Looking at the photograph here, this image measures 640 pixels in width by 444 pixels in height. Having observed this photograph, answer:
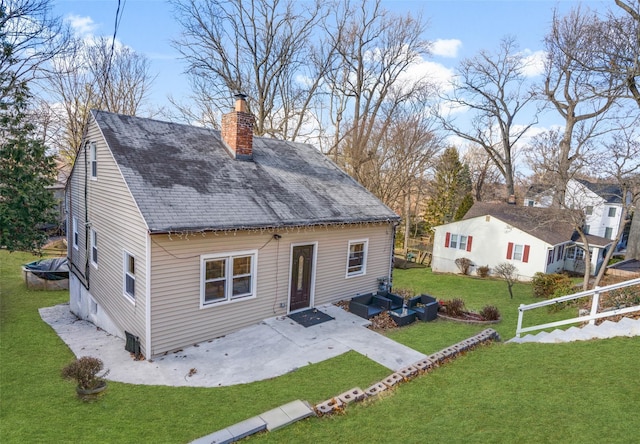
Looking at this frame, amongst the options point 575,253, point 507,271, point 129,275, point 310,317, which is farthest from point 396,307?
point 575,253

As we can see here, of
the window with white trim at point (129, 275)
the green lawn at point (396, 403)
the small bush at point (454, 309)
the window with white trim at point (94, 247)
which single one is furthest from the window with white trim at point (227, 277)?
the small bush at point (454, 309)

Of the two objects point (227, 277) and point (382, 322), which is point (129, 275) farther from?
point (382, 322)

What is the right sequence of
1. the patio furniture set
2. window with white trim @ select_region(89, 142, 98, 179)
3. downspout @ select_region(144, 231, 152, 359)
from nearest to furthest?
downspout @ select_region(144, 231, 152, 359), the patio furniture set, window with white trim @ select_region(89, 142, 98, 179)

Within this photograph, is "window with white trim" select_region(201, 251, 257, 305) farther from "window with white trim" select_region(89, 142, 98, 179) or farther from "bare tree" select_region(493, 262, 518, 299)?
"bare tree" select_region(493, 262, 518, 299)

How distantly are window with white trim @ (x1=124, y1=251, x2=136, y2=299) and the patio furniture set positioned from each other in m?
6.49

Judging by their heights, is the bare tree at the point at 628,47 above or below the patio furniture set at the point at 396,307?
above

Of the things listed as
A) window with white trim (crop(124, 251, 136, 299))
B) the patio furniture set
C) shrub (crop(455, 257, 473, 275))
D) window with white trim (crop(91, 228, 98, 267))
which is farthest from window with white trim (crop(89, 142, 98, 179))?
shrub (crop(455, 257, 473, 275))

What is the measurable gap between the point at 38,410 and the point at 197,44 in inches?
993

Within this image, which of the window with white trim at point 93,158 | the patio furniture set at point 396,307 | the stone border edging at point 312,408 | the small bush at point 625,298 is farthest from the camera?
the window with white trim at point 93,158

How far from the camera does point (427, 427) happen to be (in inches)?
216

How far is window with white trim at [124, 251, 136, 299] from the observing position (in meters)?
9.76

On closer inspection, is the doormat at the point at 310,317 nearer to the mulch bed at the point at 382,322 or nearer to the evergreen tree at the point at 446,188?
the mulch bed at the point at 382,322

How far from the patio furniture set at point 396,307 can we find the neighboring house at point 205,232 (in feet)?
3.49

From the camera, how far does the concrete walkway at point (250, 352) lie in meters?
8.12
